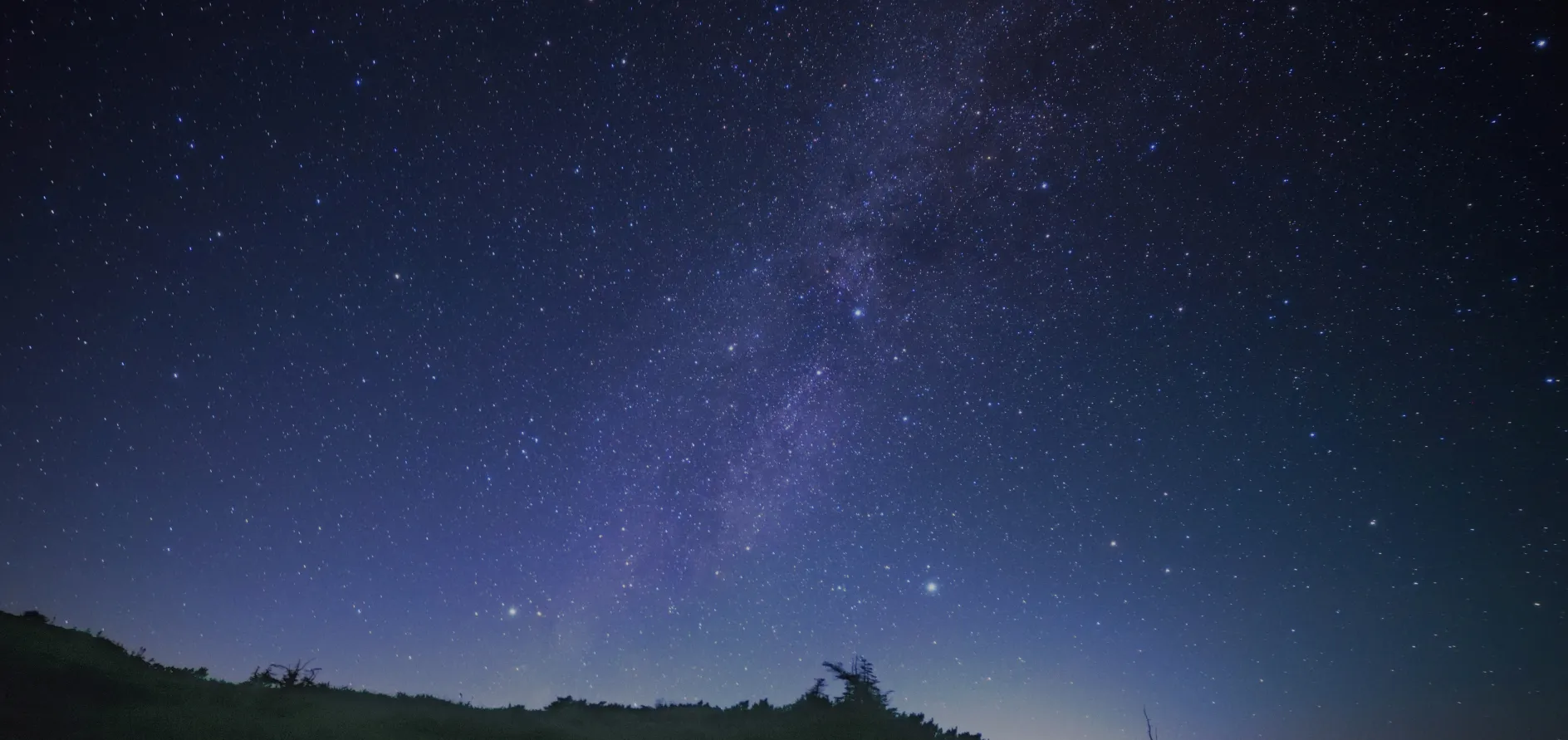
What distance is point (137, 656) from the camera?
38.3 ft

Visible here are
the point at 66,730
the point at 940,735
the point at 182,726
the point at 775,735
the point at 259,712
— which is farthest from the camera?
the point at 940,735

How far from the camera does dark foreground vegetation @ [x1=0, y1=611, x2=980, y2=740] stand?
9.16m

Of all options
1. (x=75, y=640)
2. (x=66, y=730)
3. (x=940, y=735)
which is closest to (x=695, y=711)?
(x=940, y=735)

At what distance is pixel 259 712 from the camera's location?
10.7m

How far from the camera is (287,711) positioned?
1102 cm

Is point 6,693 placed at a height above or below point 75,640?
below

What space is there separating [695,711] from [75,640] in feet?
36.0

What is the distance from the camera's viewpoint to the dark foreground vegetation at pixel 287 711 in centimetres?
916

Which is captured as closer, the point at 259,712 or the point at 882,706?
the point at 259,712

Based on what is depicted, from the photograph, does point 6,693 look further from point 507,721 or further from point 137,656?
point 507,721

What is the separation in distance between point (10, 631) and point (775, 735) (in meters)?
12.8

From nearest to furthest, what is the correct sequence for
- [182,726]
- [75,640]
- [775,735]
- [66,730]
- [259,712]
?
[66,730] < [182,726] < [259,712] < [75,640] < [775,735]

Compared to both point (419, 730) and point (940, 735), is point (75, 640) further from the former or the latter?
point (940, 735)

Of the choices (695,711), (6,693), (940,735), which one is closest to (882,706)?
(940,735)
